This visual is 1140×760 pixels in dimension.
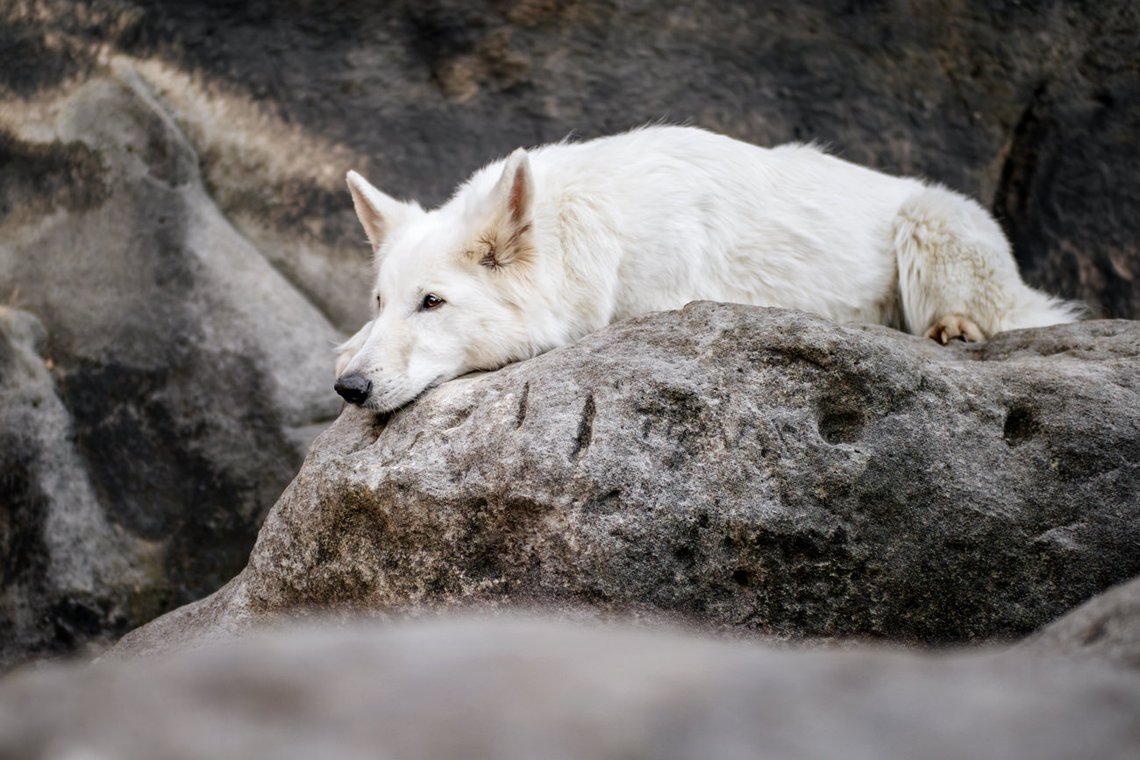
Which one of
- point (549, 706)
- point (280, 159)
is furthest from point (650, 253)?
point (549, 706)

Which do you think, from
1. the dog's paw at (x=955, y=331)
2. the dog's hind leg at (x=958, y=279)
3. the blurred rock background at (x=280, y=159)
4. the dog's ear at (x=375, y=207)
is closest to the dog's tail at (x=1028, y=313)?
the dog's hind leg at (x=958, y=279)

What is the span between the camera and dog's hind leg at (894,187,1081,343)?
19.0 feet

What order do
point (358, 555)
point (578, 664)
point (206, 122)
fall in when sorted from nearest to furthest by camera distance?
point (578, 664)
point (358, 555)
point (206, 122)

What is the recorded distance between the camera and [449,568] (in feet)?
12.4

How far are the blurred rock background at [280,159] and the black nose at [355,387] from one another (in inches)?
107

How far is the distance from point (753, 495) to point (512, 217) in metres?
→ 2.06

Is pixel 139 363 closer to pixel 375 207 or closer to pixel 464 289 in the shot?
pixel 375 207

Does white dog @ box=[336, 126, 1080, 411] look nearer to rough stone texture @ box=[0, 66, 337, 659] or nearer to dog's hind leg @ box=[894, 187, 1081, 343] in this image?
dog's hind leg @ box=[894, 187, 1081, 343]

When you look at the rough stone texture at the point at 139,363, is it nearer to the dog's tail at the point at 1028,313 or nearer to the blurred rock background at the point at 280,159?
the blurred rock background at the point at 280,159

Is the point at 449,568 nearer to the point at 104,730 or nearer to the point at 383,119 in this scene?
the point at 104,730

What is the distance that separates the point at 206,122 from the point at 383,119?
124cm

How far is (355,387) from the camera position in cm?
452

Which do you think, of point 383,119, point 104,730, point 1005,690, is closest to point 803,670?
point 1005,690

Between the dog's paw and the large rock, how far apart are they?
149cm
